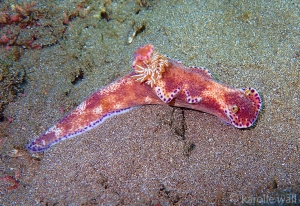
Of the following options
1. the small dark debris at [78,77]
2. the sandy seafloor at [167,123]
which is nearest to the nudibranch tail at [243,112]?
the sandy seafloor at [167,123]

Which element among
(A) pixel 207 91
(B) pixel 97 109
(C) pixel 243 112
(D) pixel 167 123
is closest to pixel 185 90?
(A) pixel 207 91

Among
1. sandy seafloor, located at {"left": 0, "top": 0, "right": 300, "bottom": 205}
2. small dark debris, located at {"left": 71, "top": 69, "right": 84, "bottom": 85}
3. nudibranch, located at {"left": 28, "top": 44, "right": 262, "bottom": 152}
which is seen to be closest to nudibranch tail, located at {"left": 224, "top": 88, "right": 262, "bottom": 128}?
nudibranch, located at {"left": 28, "top": 44, "right": 262, "bottom": 152}

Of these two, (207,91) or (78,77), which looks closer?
(207,91)

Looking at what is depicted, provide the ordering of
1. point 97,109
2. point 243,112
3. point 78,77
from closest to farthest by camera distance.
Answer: point 243,112
point 97,109
point 78,77

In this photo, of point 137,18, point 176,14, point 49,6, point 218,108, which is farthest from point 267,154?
point 49,6

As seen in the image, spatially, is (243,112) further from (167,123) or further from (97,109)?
(97,109)

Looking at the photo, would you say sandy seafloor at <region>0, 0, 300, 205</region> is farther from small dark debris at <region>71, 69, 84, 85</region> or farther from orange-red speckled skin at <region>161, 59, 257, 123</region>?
orange-red speckled skin at <region>161, 59, 257, 123</region>

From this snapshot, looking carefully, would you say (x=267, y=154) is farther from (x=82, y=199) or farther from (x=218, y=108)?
(x=82, y=199)
